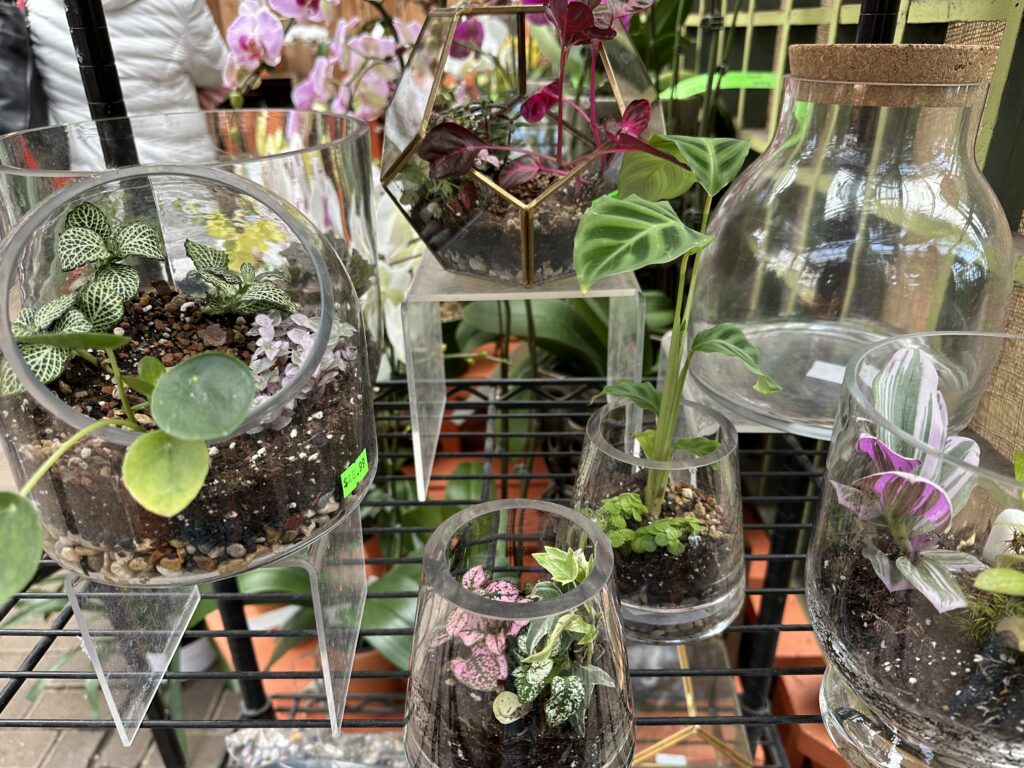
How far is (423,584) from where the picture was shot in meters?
0.46

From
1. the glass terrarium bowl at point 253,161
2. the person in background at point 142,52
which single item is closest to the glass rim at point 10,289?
the glass terrarium bowl at point 253,161

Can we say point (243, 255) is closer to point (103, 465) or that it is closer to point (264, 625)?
point (103, 465)

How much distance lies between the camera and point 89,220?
51 cm

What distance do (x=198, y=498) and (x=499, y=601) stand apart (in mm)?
193

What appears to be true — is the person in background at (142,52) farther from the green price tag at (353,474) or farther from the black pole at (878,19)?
the black pole at (878,19)

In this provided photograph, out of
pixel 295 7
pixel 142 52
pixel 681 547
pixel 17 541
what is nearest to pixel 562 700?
pixel 681 547

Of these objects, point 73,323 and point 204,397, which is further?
point 73,323

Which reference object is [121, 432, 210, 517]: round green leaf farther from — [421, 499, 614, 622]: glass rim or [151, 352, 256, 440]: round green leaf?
[421, 499, 614, 622]: glass rim

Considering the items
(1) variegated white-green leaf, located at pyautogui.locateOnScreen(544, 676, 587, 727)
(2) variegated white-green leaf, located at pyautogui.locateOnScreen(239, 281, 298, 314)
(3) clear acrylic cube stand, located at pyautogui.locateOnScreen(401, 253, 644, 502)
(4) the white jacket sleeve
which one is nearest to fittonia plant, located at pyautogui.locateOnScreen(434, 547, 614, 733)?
(1) variegated white-green leaf, located at pyautogui.locateOnScreen(544, 676, 587, 727)

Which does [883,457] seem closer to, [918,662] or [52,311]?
[918,662]

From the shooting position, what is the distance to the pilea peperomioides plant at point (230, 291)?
501 mm

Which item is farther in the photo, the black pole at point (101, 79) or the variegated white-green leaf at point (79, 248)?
the black pole at point (101, 79)

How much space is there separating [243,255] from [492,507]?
30 centimetres

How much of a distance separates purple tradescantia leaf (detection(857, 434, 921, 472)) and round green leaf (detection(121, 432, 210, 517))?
0.37 m
